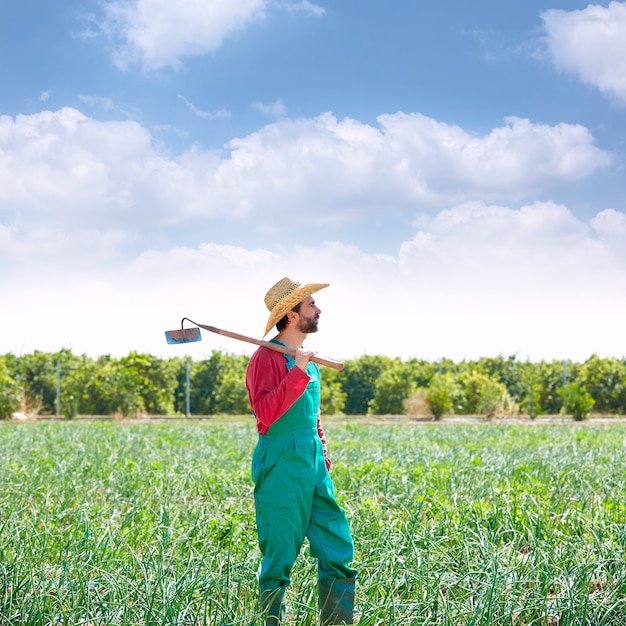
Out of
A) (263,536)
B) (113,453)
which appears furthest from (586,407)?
(263,536)

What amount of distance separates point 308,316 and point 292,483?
0.76 m

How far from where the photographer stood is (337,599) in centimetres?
313

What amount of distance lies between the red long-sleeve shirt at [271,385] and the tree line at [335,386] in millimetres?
19413

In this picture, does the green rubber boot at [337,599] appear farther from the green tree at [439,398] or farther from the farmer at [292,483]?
the green tree at [439,398]

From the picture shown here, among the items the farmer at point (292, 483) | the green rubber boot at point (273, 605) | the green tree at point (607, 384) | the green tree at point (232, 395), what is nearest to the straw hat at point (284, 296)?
the farmer at point (292, 483)

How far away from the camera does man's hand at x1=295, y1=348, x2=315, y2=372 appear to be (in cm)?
298

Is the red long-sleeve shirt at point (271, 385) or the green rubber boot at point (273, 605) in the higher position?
the red long-sleeve shirt at point (271, 385)

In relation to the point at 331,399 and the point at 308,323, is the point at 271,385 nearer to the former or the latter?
the point at 308,323

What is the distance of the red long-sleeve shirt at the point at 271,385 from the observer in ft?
9.83

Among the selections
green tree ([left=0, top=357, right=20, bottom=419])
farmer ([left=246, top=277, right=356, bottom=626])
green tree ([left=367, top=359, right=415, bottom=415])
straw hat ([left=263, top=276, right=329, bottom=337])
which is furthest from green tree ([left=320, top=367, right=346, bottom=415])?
farmer ([left=246, top=277, right=356, bottom=626])

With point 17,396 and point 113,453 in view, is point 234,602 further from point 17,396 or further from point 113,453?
point 17,396

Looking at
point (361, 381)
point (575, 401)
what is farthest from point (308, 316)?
point (361, 381)

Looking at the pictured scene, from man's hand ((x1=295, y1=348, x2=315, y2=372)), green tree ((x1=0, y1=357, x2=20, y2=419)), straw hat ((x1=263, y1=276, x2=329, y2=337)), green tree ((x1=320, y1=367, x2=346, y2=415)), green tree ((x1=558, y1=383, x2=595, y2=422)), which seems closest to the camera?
man's hand ((x1=295, y1=348, x2=315, y2=372))

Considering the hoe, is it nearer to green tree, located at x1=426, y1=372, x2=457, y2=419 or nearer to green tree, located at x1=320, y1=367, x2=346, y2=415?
green tree, located at x1=426, y1=372, x2=457, y2=419
